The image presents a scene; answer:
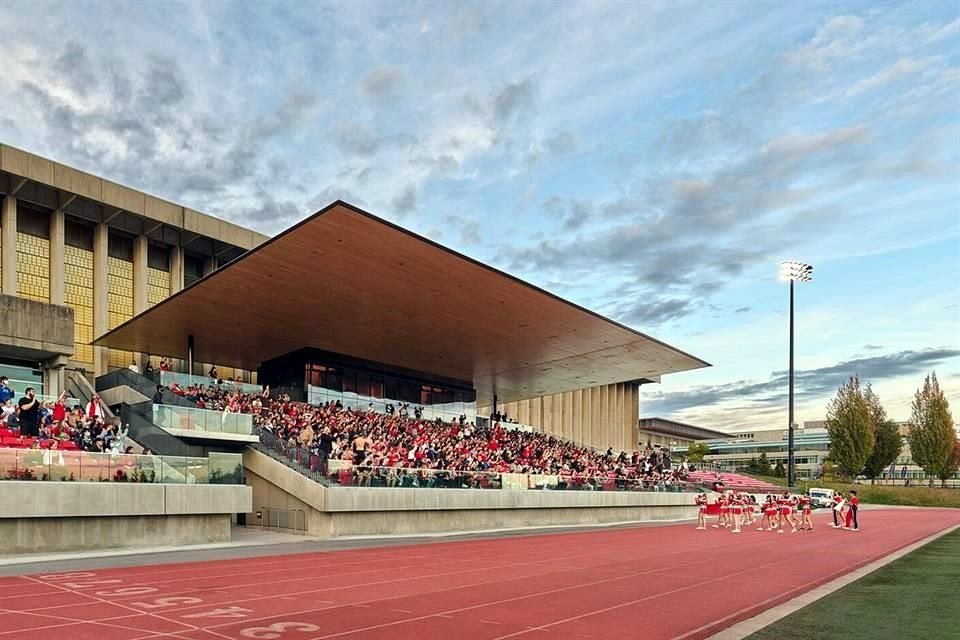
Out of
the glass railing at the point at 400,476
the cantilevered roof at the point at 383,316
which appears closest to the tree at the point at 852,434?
the cantilevered roof at the point at 383,316

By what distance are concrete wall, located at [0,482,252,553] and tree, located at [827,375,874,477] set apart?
67368 mm

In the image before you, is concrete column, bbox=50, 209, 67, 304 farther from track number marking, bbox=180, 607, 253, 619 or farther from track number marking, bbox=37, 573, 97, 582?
track number marking, bbox=180, 607, 253, 619

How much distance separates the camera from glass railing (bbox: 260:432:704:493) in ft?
88.3

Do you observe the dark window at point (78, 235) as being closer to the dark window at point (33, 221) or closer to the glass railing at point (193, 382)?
the dark window at point (33, 221)

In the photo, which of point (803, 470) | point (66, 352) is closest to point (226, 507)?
point (66, 352)

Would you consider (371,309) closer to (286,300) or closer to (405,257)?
(286,300)

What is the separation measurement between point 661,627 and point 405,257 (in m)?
17.1

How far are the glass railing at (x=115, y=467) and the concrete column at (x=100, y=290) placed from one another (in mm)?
21569

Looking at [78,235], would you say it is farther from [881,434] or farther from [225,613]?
[881,434]

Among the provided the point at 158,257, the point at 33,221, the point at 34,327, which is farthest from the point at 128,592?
the point at 158,257

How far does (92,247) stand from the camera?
43.3 meters

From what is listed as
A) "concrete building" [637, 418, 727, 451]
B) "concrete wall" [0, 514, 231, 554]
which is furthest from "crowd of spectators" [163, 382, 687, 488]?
"concrete building" [637, 418, 727, 451]

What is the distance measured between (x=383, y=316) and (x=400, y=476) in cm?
776

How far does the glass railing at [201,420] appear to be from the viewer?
26094 millimetres
